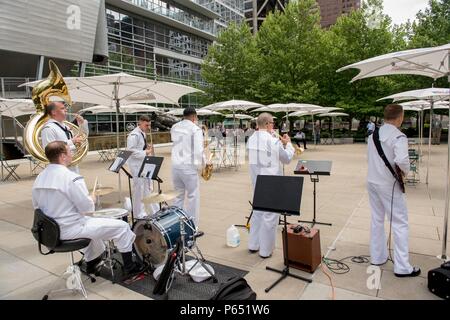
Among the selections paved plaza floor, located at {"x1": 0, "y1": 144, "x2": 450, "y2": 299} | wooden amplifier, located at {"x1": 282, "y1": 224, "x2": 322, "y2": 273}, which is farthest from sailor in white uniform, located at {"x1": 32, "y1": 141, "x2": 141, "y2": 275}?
wooden amplifier, located at {"x1": 282, "y1": 224, "x2": 322, "y2": 273}

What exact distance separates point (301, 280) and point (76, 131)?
5.31 metres

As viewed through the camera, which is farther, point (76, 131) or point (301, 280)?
point (76, 131)

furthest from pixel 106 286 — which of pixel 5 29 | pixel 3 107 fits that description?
pixel 5 29

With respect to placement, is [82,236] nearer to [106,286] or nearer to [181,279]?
[106,286]

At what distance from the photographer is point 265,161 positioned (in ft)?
15.2

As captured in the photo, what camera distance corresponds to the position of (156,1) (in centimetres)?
3403

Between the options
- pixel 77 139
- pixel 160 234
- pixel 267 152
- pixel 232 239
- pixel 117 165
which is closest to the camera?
pixel 160 234

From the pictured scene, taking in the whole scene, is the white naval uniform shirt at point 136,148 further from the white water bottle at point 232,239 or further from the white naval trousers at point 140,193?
the white water bottle at point 232,239

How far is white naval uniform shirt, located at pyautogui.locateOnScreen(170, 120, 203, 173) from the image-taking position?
209 inches

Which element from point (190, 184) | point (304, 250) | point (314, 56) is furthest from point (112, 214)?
point (314, 56)

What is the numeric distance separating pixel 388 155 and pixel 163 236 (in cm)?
300

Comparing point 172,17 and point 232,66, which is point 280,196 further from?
point 172,17

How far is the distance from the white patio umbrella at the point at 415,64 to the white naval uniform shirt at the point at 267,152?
1487 mm

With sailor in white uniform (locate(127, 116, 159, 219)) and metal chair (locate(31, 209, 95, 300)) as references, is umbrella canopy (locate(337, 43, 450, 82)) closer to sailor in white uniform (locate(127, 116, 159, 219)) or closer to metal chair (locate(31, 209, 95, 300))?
sailor in white uniform (locate(127, 116, 159, 219))
